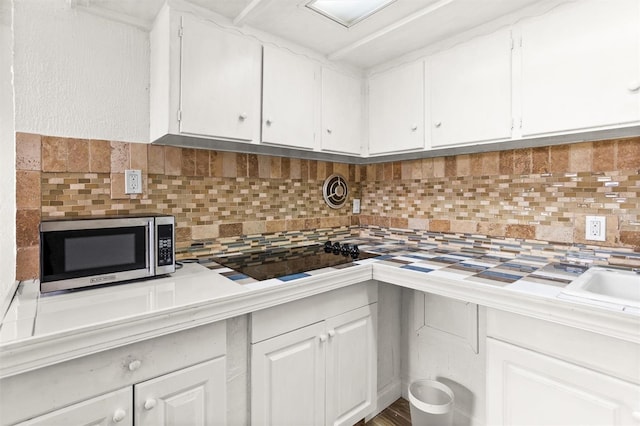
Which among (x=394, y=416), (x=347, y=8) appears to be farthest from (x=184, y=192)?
(x=394, y=416)

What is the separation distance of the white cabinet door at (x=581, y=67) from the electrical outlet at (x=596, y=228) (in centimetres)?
48

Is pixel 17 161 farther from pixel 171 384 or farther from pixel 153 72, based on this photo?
pixel 171 384

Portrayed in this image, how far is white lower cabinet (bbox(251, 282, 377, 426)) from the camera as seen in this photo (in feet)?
4.24

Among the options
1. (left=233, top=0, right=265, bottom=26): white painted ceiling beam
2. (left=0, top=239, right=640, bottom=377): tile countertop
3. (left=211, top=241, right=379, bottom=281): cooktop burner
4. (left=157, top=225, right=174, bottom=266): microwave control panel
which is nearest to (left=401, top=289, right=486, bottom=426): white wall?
(left=0, top=239, right=640, bottom=377): tile countertop

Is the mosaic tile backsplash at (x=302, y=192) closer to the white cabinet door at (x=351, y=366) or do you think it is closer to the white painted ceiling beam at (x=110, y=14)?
the white painted ceiling beam at (x=110, y=14)

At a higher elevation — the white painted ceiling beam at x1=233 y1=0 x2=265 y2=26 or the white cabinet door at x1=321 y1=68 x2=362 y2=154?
the white painted ceiling beam at x1=233 y1=0 x2=265 y2=26

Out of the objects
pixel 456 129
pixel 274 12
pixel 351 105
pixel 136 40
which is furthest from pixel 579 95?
pixel 136 40

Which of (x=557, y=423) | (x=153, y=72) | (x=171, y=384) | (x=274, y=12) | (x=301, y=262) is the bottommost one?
(x=557, y=423)

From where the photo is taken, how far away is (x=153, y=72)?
159cm

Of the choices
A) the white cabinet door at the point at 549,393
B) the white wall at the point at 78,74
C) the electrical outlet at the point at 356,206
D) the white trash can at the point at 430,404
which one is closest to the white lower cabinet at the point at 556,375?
the white cabinet door at the point at 549,393

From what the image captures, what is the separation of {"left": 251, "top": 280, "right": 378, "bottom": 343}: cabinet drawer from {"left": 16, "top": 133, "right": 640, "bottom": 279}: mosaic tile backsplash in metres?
0.69

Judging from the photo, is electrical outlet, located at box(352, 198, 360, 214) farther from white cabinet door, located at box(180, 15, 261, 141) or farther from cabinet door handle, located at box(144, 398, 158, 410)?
cabinet door handle, located at box(144, 398, 158, 410)

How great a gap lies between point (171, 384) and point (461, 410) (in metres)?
1.55

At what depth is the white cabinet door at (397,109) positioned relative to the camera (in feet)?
6.39
